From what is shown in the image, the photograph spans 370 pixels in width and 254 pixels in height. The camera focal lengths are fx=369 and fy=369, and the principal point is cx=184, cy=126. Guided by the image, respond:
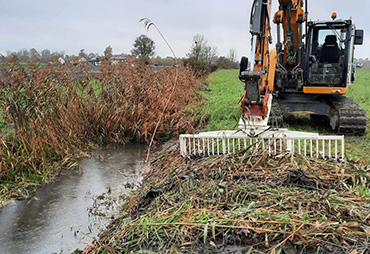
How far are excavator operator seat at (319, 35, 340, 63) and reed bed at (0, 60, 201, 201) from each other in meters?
3.24

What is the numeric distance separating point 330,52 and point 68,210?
6.39m

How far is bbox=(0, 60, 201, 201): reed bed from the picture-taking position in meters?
6.00

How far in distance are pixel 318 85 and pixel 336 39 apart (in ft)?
3.69

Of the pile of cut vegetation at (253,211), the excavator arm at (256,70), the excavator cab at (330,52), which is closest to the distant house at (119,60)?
the excavator arm at (256,70)

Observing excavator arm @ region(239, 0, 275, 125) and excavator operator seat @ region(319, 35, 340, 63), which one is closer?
excavator arm @ region(239, 0, 275, 125)

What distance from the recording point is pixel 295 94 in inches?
331

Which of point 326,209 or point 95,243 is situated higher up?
point 326,209

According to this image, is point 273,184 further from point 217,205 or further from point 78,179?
point 78,179

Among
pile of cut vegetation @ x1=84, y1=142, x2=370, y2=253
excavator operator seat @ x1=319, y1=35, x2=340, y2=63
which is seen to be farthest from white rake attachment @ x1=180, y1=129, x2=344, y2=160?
excavator operator seat @ x1=319, y1=35, x2=340, y2=63

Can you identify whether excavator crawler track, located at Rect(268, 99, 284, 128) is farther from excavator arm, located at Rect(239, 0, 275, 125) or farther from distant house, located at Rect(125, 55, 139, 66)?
distant house, located at Rect(125, 55, 139, 66)

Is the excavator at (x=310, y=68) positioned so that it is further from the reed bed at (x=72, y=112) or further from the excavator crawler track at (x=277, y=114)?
the reed bed at (x=72, y=112)

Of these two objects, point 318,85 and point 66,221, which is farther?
point 318,85

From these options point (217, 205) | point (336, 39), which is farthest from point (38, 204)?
point (336, 39)

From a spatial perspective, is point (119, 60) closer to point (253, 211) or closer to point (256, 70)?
point (256, 70)
